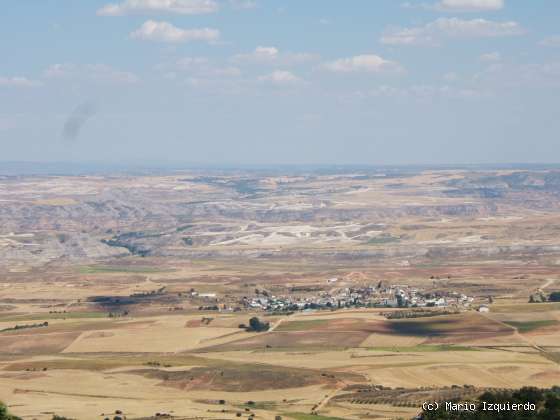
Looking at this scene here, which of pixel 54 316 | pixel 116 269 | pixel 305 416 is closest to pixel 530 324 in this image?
pixel 305 416

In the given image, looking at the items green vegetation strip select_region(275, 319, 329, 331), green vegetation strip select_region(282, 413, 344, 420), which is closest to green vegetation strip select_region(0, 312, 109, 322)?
green vegetation strip select_region(275, 319, 329, 331)

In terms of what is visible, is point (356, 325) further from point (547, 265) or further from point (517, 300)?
point (547, 265)

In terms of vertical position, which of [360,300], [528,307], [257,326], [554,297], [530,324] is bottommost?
[360,300]

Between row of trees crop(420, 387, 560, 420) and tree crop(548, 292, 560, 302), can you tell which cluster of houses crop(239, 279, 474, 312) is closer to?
tree crop(548, 292, 560, 302)

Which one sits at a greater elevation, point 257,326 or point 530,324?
point 530,324

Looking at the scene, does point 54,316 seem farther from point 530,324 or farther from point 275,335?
Result: point 530,324

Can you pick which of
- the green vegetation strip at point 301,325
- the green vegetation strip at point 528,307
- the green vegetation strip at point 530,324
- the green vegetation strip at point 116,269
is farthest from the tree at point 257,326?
the green vegetation strip at point 116,269

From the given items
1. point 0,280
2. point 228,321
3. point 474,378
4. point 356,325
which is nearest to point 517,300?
point 356,325

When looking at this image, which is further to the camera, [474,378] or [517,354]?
[517,354]

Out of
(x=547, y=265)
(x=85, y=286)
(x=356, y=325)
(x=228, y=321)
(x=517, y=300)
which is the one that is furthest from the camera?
(x=547, y=265)
